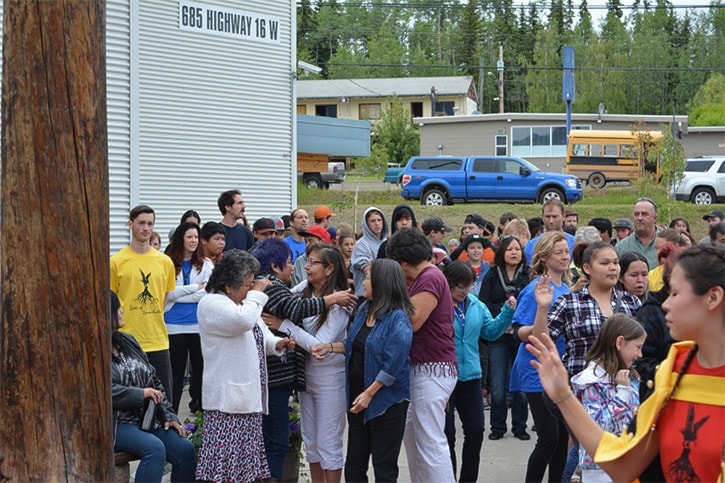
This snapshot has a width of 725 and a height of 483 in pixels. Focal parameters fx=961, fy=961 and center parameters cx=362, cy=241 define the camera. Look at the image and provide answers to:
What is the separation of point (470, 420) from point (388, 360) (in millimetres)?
1424

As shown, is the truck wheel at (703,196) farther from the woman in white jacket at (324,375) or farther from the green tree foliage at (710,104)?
the green tree foliage at (710,104)

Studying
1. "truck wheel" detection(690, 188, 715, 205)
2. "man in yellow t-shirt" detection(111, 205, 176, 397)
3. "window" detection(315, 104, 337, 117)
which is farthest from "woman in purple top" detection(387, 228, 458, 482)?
"window" detection(315, 104, 337, 117)

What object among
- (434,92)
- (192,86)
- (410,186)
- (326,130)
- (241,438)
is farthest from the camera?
(434,92)

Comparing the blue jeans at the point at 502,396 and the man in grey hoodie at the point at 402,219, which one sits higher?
the man in grey hoodie at the point at 402,219

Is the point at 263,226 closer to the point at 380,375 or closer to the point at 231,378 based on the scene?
the point at 231,378

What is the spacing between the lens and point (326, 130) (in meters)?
41.3

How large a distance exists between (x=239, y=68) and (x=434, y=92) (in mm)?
50007

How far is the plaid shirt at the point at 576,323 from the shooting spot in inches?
255

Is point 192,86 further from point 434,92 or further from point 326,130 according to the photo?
point 434,92

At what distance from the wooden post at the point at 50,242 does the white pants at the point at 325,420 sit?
2.62 m

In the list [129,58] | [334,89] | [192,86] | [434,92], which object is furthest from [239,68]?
[334,89]

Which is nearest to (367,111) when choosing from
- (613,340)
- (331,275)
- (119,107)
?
(119,107)

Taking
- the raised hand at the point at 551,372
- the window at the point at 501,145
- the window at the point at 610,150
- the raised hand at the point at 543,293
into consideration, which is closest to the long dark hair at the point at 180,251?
the raised hand at the point at 543,293

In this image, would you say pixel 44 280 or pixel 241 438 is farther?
pixel 241 438
